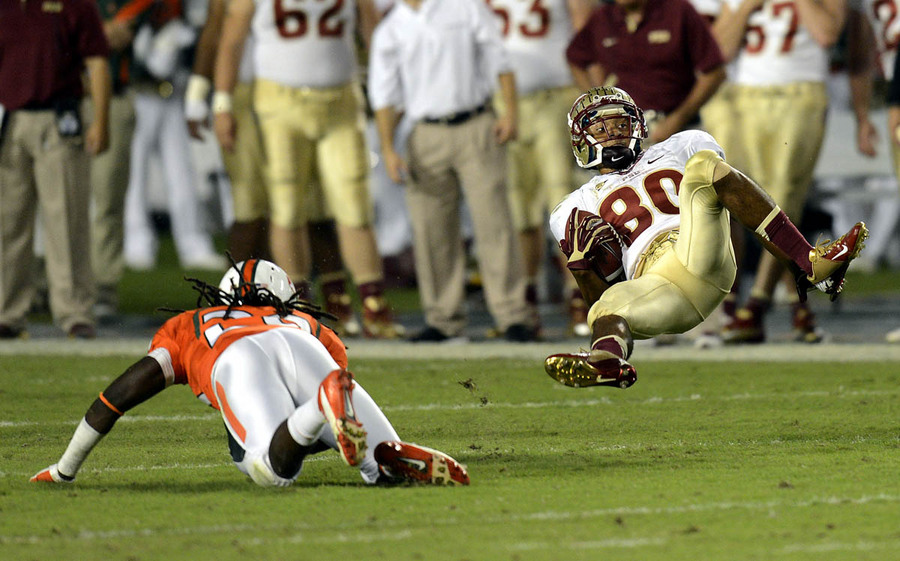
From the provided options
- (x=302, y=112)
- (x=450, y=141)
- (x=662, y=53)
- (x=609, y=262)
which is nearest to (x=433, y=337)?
(x=450, y=141)

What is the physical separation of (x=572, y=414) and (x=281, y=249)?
3223 mm

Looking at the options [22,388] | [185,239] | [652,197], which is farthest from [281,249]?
[185,239]

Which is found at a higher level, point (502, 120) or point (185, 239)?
point (502, 120)

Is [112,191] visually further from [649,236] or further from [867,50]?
[649,236]

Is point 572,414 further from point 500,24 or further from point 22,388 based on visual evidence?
point 500,24

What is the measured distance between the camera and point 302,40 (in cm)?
950

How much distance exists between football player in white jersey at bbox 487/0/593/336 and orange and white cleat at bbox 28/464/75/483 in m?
4.94

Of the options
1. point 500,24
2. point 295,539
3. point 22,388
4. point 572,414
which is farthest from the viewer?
point 500,24

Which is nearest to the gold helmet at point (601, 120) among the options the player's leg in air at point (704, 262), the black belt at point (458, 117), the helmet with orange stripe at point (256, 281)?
the player's leg in air at point (704, 262)

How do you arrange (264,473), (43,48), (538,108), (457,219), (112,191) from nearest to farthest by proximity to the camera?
(264,473), (43,48), (457,219), (538,108), (112,191)

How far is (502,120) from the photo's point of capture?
367 inches

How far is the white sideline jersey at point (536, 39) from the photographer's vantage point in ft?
32.4

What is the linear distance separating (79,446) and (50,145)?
471cm

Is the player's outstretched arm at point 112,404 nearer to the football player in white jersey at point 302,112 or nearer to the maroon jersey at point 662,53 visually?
the football player in white jersey at point 302,112
